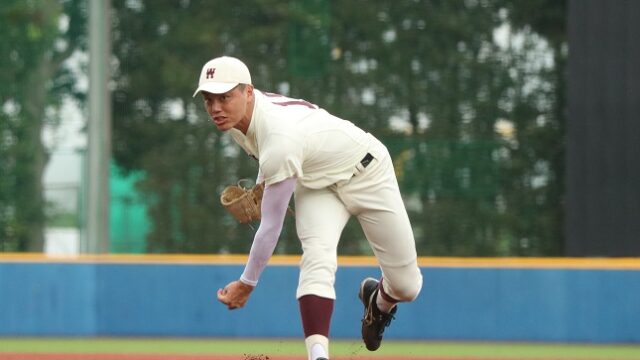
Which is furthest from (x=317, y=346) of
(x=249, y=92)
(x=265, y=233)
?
(x=249, y=92)

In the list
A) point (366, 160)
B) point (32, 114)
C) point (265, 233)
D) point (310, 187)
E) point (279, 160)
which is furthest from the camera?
point (32, 114)

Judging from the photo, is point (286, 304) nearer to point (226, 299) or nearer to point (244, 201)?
point (244, 201)

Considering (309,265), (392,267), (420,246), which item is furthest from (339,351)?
(309,265)

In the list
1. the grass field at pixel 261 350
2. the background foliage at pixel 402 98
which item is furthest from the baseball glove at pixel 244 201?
the background foliage at pixel 402 98

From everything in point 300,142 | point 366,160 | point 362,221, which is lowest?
point 362,221

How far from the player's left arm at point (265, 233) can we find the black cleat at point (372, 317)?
4.00 feet

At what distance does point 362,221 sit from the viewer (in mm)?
6688

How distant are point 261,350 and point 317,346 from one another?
3.07 m

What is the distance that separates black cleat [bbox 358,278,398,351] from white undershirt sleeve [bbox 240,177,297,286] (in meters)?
1.27

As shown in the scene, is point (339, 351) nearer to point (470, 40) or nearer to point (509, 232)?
point (509, 232)

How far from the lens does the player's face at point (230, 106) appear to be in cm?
611

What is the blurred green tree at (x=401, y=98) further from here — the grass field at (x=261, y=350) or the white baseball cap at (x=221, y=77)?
the white baseball cap at (x=221, y=77)

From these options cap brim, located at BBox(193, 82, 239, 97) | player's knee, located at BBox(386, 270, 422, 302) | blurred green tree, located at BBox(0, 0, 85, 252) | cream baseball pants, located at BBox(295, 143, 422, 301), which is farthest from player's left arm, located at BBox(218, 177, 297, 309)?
blurred green tree, located at BBox(0, 0, 85, 252)

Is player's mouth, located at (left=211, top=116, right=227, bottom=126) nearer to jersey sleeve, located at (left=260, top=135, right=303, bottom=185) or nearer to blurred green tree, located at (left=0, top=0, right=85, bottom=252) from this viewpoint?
jersey sleeve, located at (left=260, top=135, right=303, bottom=185)
